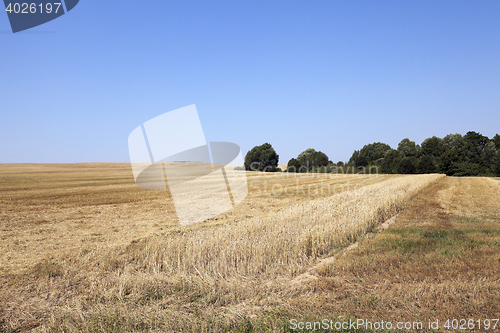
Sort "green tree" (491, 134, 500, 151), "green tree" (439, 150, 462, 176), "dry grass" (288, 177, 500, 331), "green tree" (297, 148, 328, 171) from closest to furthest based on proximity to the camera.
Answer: "dry grass" (288, 177, 500, 331) → "green tree" (439, 150, 462, 176) → "green tree" (491, 134, 500, 151) → "green tree" (297, 148, 328, 171)

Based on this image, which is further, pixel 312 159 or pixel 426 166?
pixel 312 159

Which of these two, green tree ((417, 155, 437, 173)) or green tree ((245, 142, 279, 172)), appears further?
green tree ((245, 142, 279, 172))

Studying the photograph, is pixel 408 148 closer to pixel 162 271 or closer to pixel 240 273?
pixel 240 273

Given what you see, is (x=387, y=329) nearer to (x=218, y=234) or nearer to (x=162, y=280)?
(x=162, y=280)

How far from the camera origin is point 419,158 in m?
75.9

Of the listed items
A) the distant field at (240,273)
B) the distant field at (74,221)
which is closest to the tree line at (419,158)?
the distant field at (74,221)

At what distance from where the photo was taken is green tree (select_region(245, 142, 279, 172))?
8741cm

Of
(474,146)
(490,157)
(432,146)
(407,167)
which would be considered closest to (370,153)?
(432,146)

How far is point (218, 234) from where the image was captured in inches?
326

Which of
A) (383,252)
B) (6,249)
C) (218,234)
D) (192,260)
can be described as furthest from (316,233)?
(6,249)

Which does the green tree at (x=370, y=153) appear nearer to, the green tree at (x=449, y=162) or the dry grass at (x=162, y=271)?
the green tree at (x=449, y=162)

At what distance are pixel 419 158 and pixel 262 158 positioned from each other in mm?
44977

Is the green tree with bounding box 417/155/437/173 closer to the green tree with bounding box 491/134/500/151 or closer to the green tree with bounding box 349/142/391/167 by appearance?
the green tree with bounding box 349/142/391/167

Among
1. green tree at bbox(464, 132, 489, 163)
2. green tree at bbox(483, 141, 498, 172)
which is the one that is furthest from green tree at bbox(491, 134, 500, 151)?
green tree at bbox(483, 141, 498, 172)
